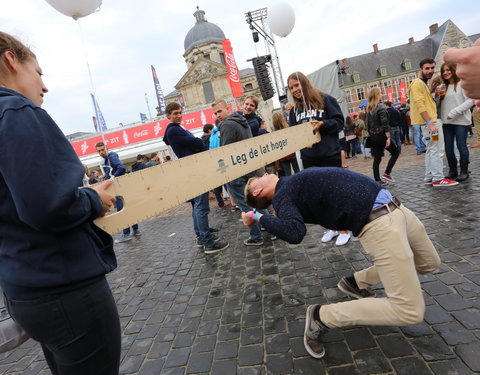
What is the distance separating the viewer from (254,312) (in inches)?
103

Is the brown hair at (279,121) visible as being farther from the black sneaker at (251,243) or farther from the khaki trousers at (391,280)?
the khaki trousers at (391,280)

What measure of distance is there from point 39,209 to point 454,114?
596 cm

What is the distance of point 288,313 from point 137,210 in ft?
5.29

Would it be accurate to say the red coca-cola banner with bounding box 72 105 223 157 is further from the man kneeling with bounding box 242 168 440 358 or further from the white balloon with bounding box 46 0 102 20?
the man kneeling with bounding box 242 168 440 358

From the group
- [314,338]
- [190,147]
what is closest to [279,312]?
[314,338]

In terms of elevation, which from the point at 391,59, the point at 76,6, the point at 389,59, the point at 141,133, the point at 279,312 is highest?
the point at 389,59

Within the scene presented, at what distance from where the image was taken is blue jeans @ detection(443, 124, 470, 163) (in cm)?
491

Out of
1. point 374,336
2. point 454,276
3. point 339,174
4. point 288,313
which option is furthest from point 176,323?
point 454,276

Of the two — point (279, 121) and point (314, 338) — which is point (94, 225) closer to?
point (314, 338)

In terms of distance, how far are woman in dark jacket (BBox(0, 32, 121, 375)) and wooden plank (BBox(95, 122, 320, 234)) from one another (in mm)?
653

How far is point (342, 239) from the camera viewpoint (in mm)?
3680

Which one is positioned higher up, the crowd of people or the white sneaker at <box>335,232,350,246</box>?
the crowd of people

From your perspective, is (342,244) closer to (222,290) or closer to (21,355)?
(222,290)

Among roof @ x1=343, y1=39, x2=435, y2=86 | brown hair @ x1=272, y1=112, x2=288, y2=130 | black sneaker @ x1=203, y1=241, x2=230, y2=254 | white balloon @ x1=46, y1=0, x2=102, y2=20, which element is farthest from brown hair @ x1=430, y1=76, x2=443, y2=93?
roof @ x1=343, y1=39, x2=435, y2=86
